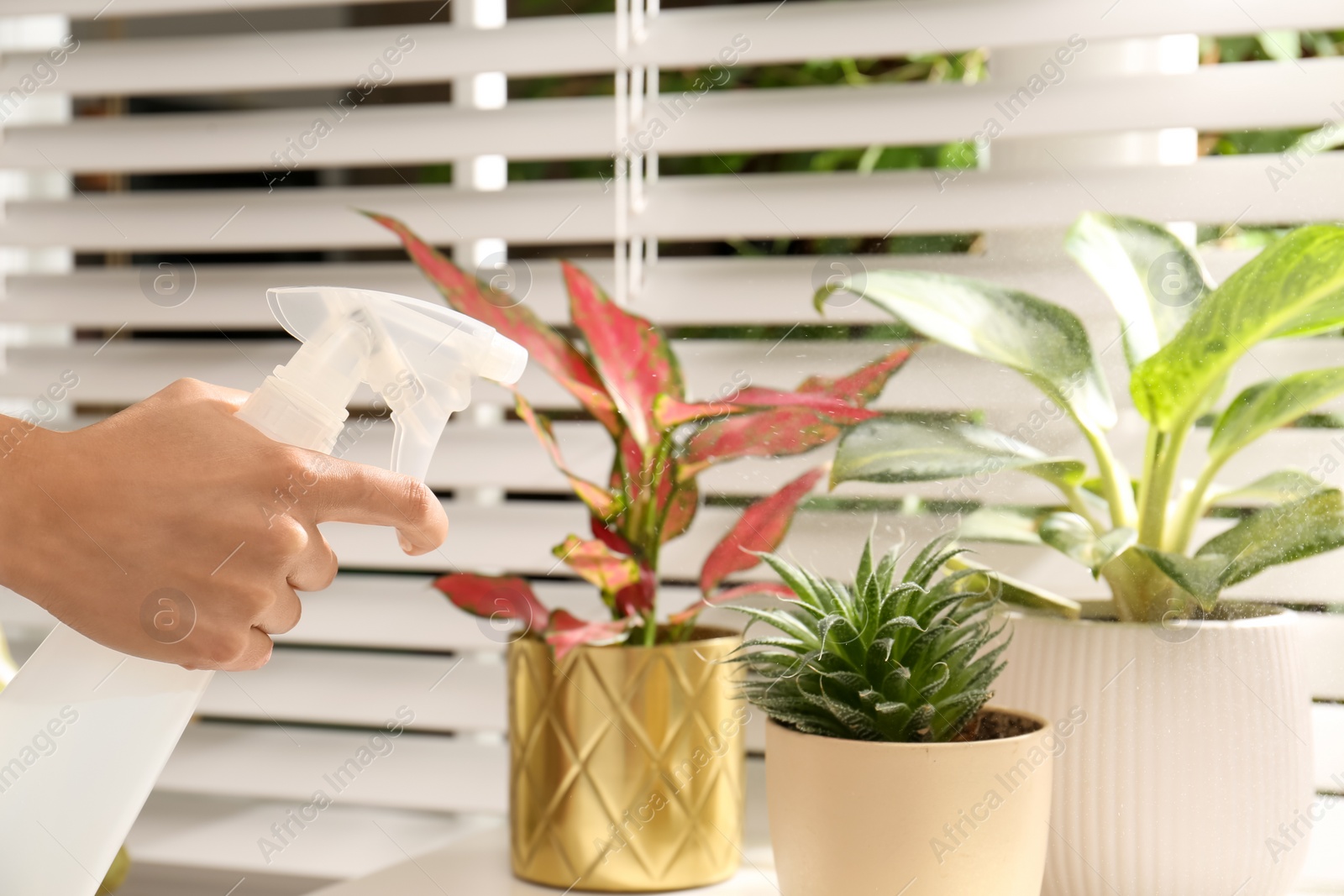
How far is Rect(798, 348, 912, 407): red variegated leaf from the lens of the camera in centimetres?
62

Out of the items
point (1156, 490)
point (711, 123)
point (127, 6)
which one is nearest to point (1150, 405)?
point (1156, 490)

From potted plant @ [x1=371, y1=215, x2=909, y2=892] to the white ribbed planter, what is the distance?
19cm

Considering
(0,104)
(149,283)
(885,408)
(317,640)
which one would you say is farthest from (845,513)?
(0,104)

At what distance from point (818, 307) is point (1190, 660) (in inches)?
10.7

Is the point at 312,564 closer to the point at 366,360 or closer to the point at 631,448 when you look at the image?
the point at 366,360

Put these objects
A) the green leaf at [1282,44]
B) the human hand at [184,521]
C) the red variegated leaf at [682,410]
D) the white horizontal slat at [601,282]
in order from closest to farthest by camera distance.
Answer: the human hand at [184,521], the red variegated leaf at [682,410], the white horizontal slat at [601,282], the green leaf at [1282,44]

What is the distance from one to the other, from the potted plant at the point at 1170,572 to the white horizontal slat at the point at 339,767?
44 centimetres

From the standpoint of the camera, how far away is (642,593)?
2.20 feet

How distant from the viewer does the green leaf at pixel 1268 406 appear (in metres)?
0.59

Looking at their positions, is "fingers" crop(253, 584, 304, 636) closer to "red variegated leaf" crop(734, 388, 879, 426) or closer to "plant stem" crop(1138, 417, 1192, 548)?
"red variegated leaf" crop(734, 388, 879, 426)

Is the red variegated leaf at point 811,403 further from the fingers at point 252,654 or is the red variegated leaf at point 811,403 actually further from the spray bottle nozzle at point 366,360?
the fingers at point 252,654

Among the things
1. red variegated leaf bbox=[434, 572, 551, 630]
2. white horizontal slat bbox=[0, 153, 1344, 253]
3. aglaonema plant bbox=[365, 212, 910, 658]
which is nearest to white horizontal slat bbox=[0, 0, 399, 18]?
white horizontal slat bbox=[0, 153, 1344, 253]

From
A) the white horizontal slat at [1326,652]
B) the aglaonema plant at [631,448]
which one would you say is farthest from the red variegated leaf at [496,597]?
the white horizontal slat at [1326,652]

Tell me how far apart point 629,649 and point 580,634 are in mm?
32
